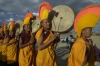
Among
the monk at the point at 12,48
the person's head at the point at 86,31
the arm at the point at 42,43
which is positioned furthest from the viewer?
the monk at the point at 12,48

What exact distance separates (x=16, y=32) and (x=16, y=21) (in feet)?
1.67

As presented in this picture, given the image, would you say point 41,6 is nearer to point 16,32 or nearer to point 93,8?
point 93,8

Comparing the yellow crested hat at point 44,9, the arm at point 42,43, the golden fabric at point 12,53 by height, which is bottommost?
the golden fabric at point 12,53

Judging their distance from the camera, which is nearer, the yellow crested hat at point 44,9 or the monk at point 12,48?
the yellow crested hat at point 44,9

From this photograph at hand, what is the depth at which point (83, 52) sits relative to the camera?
322cm

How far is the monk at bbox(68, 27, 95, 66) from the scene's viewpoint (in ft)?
10.6

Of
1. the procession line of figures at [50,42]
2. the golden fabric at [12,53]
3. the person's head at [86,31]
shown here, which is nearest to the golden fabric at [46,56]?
the procession line of figures at [50,42]

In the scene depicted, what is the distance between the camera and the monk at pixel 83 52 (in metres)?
3.24

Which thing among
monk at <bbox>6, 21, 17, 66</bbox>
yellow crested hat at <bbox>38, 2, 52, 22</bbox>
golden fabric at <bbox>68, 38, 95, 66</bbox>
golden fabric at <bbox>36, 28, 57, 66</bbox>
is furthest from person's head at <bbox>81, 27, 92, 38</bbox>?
monk at <bbox>6, 21, 17, 66</bbox>

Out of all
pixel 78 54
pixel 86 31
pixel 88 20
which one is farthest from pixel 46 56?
pixel 88 20

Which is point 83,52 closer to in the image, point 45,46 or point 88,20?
point 88,20

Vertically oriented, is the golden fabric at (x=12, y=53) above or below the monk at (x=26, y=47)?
below

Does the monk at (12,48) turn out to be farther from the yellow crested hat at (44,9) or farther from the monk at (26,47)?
the yellow crested hat at (44,9)

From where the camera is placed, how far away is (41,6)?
14.9ft
